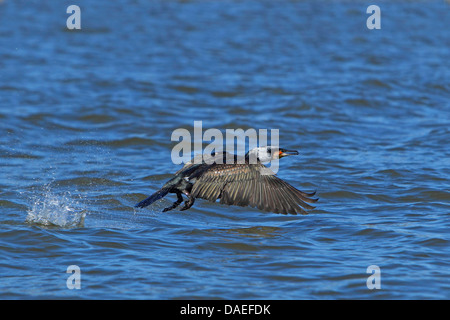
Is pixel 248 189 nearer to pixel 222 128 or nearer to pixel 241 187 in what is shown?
pixel 241 187

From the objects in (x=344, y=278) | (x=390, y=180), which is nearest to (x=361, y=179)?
(x=390, y=180)

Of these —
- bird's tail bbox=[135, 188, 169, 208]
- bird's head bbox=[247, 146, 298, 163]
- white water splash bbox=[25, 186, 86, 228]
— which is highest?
bird's head bbox=[247, 146, 298, 163]

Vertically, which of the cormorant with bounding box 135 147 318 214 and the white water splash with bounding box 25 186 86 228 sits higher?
the cormorant with bounding box 135 147 318 214

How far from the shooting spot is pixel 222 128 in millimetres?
11555

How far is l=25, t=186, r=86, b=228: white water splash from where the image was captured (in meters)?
7.24

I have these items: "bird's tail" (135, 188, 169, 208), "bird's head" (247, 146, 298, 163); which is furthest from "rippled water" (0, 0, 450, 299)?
"bird's head" (247, 146, 298, 163)

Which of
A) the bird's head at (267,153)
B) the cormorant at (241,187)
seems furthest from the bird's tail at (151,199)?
the bird's head at (267,153)

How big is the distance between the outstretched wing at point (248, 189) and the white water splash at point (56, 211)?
1458 mm

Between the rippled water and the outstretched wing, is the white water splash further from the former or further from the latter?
the outstretched wing

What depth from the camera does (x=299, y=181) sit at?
8984 millimetres

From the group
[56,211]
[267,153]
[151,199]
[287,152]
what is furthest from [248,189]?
[56,211]

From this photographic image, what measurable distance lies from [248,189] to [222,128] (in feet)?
16.0

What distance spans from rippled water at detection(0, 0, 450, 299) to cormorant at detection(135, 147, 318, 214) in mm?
384

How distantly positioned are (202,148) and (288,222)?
11.3ft
